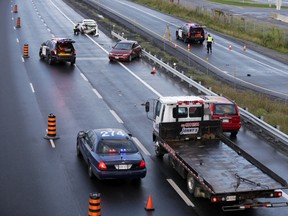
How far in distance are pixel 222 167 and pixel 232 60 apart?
33681mm

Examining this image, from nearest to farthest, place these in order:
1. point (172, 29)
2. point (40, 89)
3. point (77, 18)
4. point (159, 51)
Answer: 1. point (40, 89)
2. point (159, 51)
3. point (172, 29)
4. point (77, 18)

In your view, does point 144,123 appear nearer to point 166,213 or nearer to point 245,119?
point 245,119

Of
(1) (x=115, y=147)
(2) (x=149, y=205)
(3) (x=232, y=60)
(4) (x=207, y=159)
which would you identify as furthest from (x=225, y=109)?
(3) (x=232, y=60)

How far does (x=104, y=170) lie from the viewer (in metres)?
19.9

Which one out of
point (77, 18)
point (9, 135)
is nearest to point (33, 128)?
point (9, 135)

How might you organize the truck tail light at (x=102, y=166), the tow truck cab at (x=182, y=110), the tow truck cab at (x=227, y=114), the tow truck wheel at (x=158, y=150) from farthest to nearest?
the tow truck cab at (x=227, y=114)
the tow truck wheel at (x=158, y=150)
the tow truck cab at (x=182, y=110)
the truck tail light at (x=102, y=166)

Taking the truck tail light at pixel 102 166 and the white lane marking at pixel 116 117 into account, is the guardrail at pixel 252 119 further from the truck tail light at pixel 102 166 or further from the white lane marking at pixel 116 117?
the truck tail light at pixel 102 166

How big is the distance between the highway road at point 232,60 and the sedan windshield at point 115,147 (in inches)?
801

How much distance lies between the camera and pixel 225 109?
89.4ft

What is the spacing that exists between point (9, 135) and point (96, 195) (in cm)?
1092

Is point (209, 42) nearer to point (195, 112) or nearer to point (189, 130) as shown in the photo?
point (195, 112)

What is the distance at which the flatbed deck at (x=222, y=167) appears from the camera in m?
18.0

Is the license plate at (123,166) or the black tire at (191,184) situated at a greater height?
the license plate at (123,166)

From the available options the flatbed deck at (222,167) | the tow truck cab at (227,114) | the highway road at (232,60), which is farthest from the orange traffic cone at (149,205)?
the highway road at (232,60)
